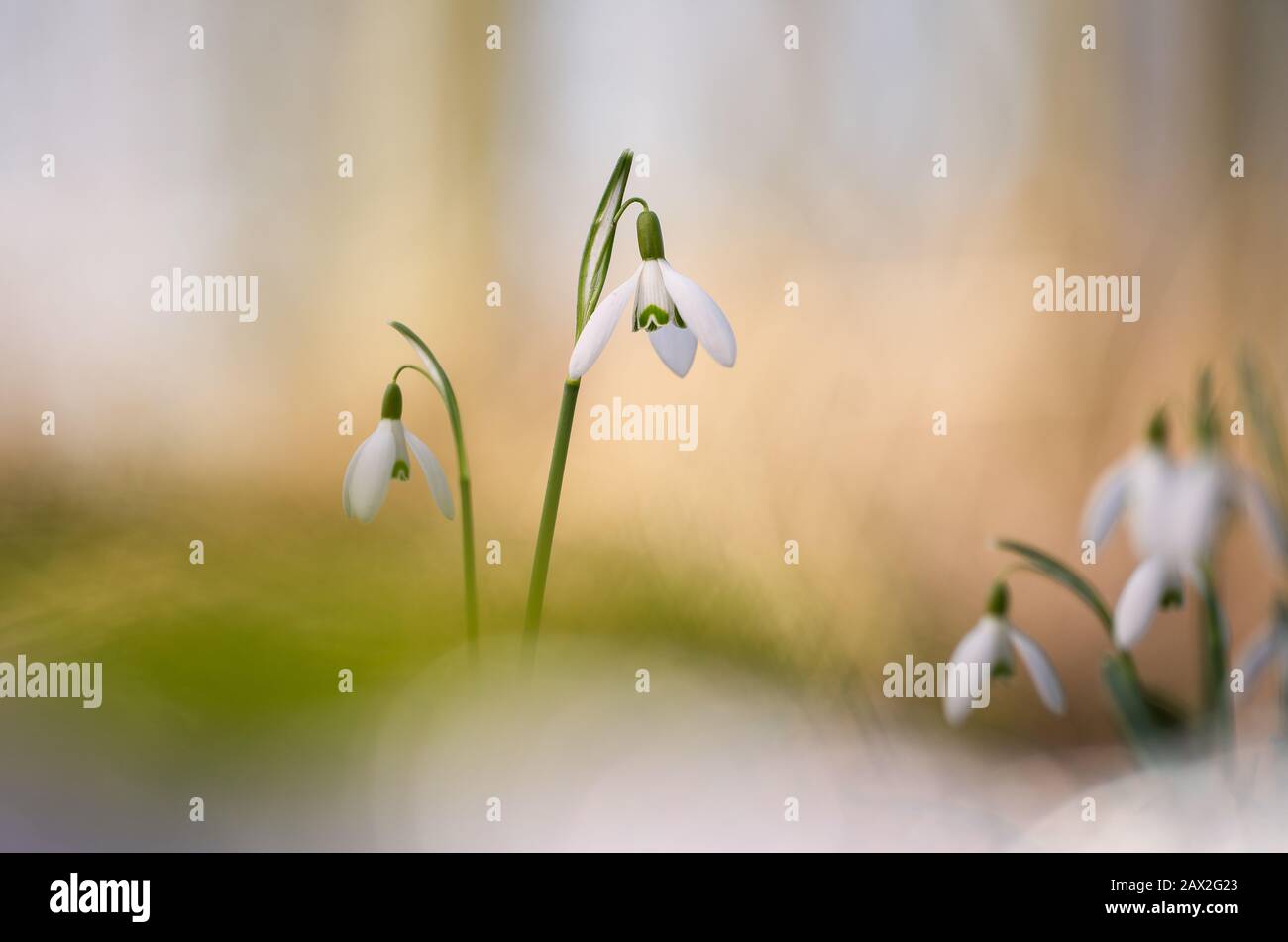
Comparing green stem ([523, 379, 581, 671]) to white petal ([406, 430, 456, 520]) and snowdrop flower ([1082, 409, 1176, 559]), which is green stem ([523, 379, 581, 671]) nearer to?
white petal ([406, 430, 456, 520])

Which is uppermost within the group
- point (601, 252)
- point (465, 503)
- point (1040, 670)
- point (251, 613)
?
point (601, 252)

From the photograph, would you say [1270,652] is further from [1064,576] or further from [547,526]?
[547,526]

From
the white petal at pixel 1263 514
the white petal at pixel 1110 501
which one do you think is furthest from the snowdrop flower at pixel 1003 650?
the white petal at pixel 1263 514

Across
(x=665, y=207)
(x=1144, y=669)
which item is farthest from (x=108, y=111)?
(x=1144, y=669)

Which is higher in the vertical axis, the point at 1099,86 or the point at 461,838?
the point at 1099,86

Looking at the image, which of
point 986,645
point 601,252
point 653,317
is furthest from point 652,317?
point 986,645
